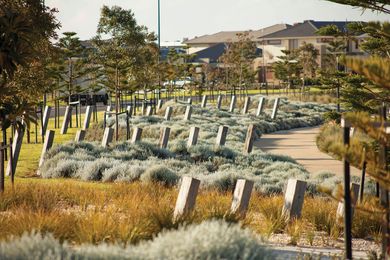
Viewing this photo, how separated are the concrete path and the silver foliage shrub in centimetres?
1325

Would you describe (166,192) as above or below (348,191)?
below

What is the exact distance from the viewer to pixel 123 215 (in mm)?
10781

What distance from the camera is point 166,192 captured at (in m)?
14.1

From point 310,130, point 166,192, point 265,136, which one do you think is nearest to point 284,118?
point 310,130

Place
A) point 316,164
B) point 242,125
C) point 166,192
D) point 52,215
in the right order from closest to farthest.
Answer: point 52,215, point 166,192, point 316,164, point 242,125

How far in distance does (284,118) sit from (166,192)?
89.0 feet

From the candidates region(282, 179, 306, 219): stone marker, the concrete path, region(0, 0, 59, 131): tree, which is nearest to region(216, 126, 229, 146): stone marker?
the concrete path

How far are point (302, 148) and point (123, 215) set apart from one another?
1897 centimetres

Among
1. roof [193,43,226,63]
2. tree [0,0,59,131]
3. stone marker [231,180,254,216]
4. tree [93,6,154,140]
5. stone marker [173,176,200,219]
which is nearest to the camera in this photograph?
stone marker [173,176,200,219]

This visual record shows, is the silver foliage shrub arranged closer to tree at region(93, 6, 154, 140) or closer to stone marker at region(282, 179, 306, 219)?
stone marker at region(282, 179, 306, 219)

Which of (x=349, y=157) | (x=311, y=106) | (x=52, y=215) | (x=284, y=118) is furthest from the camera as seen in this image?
(x=311, y=106)

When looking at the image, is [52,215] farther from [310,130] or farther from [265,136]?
[310,130]

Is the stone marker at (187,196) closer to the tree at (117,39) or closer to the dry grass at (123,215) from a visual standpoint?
the dry grass at (123,215)

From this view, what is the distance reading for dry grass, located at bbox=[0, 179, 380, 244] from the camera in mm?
8852
